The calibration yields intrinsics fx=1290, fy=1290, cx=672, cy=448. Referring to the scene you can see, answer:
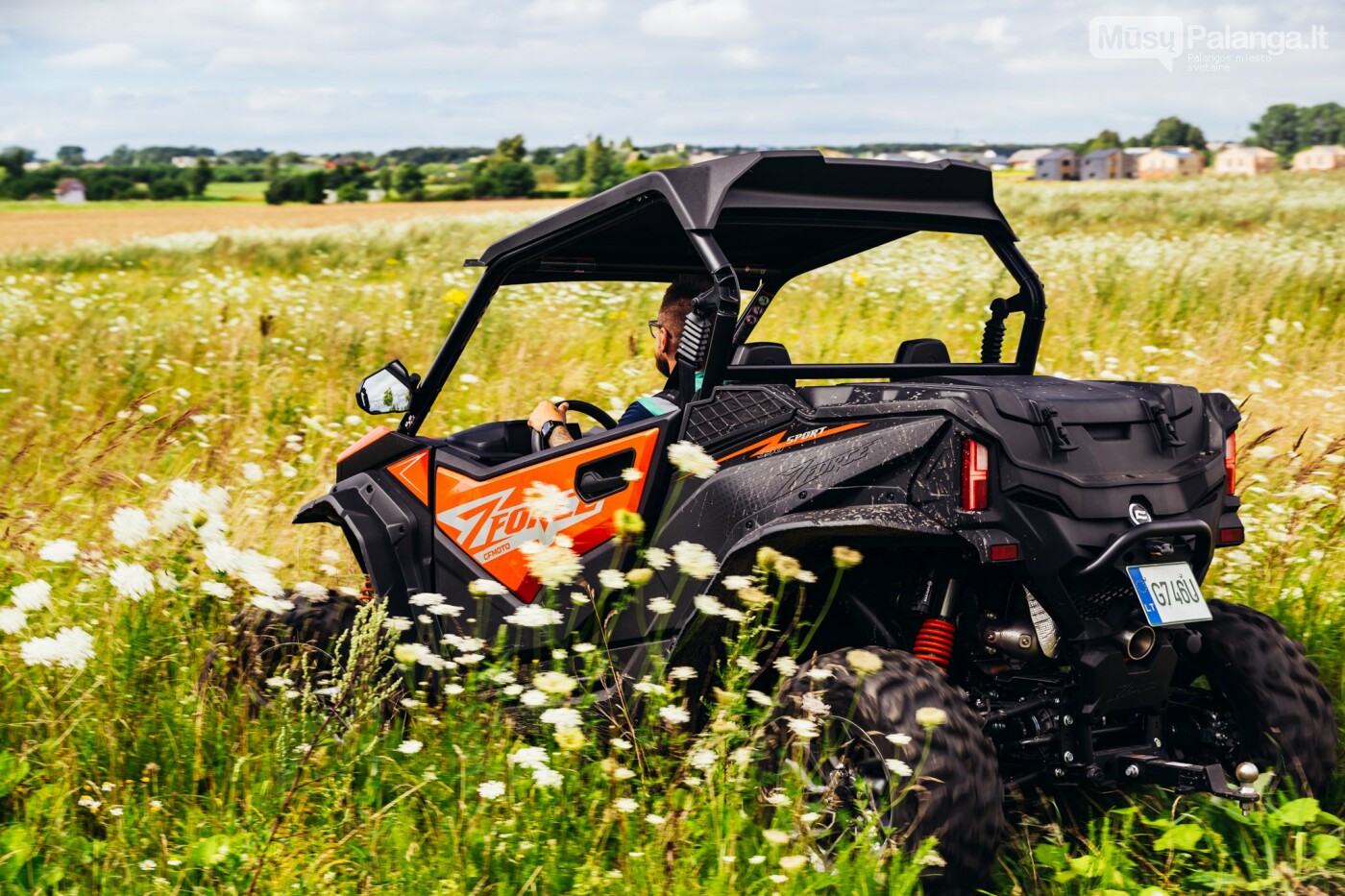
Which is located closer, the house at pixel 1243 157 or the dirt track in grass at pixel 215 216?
the dirt track in grass at pixel 215 216

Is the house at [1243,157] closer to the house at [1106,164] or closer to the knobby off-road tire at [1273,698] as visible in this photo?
the house at [1106,164]

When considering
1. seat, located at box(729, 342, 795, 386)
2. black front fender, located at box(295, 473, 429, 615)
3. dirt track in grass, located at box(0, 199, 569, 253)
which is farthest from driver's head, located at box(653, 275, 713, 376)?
dirt track in grass, located at box(0, 199, 569, 253)

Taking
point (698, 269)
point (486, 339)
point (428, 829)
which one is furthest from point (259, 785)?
point (486, 339)

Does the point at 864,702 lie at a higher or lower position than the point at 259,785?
higher

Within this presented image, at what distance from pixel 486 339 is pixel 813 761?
6260 mm

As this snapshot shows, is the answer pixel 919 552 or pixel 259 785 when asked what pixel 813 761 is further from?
pixel 259 785

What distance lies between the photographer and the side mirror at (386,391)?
13.3 ft

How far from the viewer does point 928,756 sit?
2670 millimetres

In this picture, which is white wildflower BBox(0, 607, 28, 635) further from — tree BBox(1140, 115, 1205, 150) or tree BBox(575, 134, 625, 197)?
tree BBox(1140, 115, 1205, 150)

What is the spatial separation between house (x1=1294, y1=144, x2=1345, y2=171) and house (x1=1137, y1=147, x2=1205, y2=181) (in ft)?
8.82

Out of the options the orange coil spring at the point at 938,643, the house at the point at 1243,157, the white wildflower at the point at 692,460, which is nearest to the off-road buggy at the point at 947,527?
the orange coil spring at the point at 938,643

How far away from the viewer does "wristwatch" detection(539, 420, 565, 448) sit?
397cm

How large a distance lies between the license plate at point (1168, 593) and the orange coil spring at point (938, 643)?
0.44 metres

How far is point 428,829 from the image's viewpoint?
9.70 feet
